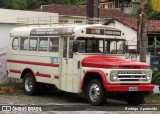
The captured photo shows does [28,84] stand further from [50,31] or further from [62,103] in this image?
[62,103]

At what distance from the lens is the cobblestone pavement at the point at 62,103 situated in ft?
43.0

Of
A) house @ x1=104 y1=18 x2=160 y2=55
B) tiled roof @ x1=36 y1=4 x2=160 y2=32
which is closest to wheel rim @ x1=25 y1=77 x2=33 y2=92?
house @ x1=104 y1=18 x2=160 y2=55

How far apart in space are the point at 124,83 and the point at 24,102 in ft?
11.5

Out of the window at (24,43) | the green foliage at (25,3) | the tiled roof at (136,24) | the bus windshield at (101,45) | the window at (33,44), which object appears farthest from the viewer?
the green foliage at (25,3)

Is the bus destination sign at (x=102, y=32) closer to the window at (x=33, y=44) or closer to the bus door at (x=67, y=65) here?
the bus door at (x=67, y=65)

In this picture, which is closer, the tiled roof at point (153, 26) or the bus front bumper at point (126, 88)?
the bus front bumper at point (126, 88)

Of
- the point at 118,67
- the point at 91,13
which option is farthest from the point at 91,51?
the point at 91,13

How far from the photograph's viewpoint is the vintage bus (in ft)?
46.9

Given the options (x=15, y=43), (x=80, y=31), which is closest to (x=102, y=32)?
(x=80, y=31)

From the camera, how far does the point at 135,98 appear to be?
1534cm

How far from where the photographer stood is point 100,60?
14.8 metres

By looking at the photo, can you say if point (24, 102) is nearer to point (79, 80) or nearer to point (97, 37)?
point (79, 80)

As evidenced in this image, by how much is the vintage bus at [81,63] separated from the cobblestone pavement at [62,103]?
402mm

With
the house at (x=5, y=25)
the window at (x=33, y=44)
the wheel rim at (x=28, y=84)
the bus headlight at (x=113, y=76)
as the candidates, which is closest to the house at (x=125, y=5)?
the house at (x=5, y=25)
